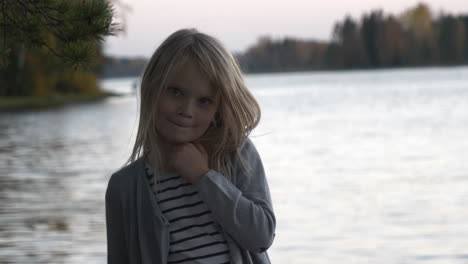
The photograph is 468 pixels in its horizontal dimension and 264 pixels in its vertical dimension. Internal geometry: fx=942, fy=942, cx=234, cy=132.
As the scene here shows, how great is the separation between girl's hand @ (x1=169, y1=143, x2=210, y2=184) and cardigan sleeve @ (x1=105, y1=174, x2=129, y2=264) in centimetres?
16

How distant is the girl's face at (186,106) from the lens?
225 cm

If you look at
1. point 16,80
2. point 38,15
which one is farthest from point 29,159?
point 16,80

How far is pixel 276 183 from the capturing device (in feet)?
40.1

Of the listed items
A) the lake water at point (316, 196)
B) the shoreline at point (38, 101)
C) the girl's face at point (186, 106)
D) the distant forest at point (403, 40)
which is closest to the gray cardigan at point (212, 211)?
the girl's face at point (186, 106)

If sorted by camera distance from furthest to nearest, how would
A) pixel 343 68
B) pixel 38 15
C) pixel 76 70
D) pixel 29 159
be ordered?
pixel 343 68, pixel 29 159, pixel 38 15, pixel 76 70

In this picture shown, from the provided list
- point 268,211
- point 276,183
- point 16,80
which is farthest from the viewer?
point 16,80

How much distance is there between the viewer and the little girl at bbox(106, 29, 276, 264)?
2.23 m

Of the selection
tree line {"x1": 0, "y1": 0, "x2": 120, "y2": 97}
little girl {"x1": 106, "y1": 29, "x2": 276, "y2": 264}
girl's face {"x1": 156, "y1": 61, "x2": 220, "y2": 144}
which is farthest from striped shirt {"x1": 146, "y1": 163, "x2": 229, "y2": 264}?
tree line {"x1": 0, "y1": 0, "x2": 120, "y2": 97}

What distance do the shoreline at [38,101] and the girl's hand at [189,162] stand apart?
146ft

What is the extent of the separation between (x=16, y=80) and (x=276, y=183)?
1664 inches

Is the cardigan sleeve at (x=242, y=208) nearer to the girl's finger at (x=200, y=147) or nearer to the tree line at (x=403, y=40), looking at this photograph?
the girl's finger at (x=200, y=147)

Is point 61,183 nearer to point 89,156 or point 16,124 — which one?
point 89,156

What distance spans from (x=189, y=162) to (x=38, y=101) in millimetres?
52793

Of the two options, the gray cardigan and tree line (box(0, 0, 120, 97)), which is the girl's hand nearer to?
the gray cardigan
